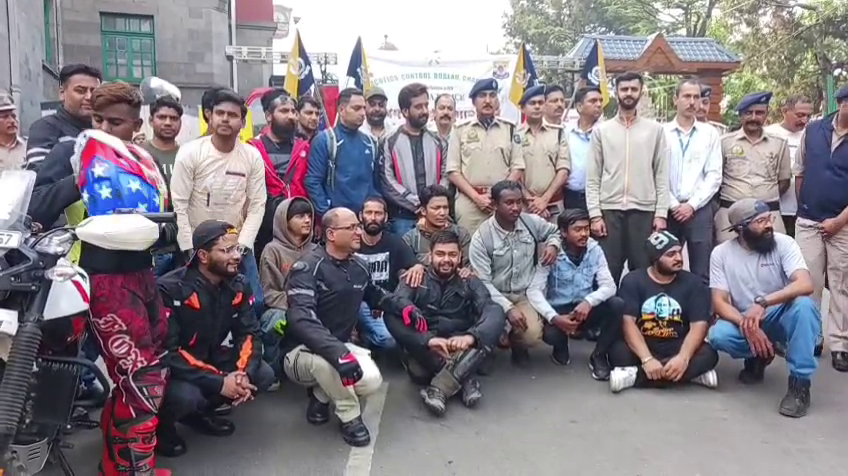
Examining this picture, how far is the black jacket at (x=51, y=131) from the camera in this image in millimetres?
4156

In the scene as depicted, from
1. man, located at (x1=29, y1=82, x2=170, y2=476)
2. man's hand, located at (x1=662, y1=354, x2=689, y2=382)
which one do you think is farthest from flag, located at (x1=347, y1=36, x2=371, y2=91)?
man, located at (x1=29, y1=82, x2=170, y2=476)

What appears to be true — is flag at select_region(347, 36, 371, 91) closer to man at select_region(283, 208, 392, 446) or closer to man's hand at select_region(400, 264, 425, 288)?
man's hand at select_region(400, 264, 425, 288)

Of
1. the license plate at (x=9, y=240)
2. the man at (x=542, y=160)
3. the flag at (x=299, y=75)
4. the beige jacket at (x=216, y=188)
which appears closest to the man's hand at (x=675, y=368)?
the man at (x=542, y=160)

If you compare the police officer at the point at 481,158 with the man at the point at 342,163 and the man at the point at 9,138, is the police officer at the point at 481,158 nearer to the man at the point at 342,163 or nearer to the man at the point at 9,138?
the man at the point at 342,163

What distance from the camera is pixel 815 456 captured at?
3930 millimetres

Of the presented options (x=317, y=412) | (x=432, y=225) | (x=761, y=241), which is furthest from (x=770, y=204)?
(x=317, y=412)

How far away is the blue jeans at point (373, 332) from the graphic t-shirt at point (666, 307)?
63.5 inches

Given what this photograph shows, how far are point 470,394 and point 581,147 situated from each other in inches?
99.8

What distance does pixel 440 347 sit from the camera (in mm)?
4512

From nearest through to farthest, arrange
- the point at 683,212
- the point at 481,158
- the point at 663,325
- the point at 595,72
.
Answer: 1. the point at 663,325
2. the point at 683,212
3. the point at 481,158
4. the point at 595,72

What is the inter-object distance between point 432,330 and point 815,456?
7.35ft

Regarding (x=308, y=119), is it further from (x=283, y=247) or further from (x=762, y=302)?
(x=762, y=302)

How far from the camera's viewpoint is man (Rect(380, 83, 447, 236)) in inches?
226

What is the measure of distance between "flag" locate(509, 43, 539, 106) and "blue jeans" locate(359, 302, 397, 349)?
4.89m
